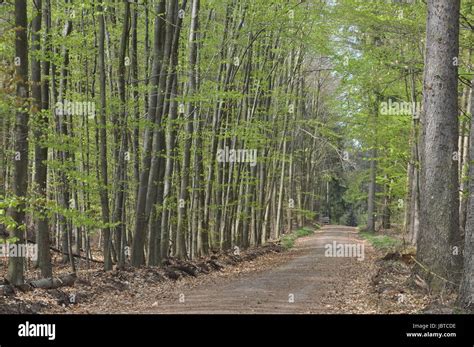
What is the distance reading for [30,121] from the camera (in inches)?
457

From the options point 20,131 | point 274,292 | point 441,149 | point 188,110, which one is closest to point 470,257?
point 441,149

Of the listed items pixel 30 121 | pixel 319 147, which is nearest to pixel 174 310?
pixel 30 121

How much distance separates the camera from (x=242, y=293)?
1179 centimetres

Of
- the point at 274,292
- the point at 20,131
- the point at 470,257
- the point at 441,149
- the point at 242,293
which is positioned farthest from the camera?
the point at 274,292

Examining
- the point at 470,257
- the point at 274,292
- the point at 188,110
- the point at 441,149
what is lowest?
the point at 274,292

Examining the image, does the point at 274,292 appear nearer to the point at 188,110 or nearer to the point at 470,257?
the point at 470,257

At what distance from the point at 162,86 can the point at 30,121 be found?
14.4ft

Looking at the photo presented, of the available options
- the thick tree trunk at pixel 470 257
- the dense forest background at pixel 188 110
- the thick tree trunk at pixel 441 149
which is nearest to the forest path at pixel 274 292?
the thick tree trunk at pixel 441 149

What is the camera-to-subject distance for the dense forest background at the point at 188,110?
1003 centimetres

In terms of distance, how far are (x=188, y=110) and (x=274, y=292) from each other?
6892 millimetres

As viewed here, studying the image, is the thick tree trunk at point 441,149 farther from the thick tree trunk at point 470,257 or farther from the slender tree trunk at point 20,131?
the slender tree trunk at point 20,131

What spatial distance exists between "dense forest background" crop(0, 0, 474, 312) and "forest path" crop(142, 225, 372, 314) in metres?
2.49

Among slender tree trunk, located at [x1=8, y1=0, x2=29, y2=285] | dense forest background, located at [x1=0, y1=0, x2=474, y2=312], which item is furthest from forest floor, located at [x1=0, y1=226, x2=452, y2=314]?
slender tree trunk, located at [x1=8, y1=0, x2=29, y2=285]

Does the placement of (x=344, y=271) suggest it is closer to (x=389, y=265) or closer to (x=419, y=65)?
(x=389, y=265)
